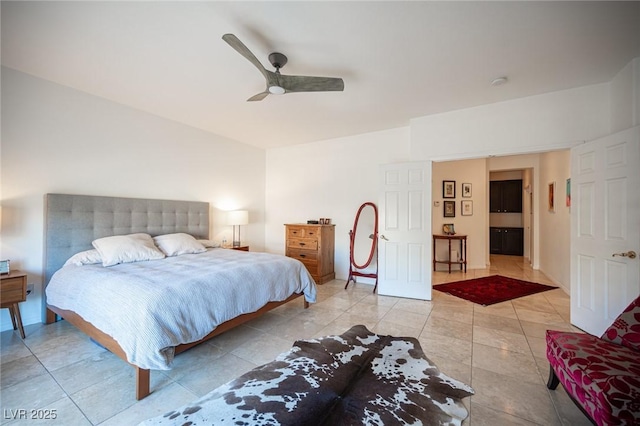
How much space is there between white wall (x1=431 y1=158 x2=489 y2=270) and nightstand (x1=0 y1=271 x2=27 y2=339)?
6342 millimetres

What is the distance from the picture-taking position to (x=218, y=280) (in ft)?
7.27

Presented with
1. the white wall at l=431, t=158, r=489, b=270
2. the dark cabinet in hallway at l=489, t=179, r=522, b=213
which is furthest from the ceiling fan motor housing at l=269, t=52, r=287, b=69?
the dark cabinet in hallway at l=489, t=179, r=522, b=213

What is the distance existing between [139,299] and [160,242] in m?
1.85

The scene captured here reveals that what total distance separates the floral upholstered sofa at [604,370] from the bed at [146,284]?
2.26 metres

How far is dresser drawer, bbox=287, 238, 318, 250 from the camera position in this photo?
4533 mm

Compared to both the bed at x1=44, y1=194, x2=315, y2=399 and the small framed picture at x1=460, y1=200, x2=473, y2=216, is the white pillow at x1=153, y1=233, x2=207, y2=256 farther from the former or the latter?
the small framed picture at x1=460, y1=200, x2=473, y2=216

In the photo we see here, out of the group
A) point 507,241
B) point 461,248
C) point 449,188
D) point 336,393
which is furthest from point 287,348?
point 507,241

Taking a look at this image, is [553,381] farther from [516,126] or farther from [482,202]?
[482,202]

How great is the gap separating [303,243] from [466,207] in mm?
3857

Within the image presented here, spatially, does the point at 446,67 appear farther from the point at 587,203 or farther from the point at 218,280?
the point at 218,280

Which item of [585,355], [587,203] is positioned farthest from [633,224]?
[585,355]

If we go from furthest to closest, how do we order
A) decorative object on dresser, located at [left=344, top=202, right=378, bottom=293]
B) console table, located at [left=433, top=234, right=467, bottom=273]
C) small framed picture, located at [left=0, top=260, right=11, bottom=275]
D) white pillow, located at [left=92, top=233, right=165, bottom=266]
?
console table, located at [left=433, top=234, right=467, bottom=273] < decorative object on dresser, located at [left=344, top=202, right=378, bottom=293] < white pillow, located at [left=92, top=233, right=165, bottom=266] < small framed picture, located at [left=0, top=260, right=11, bottom=275]

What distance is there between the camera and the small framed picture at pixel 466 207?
5.76 m

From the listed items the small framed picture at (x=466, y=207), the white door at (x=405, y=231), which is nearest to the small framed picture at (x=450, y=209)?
the small framed picture at (x=466, y=207)
